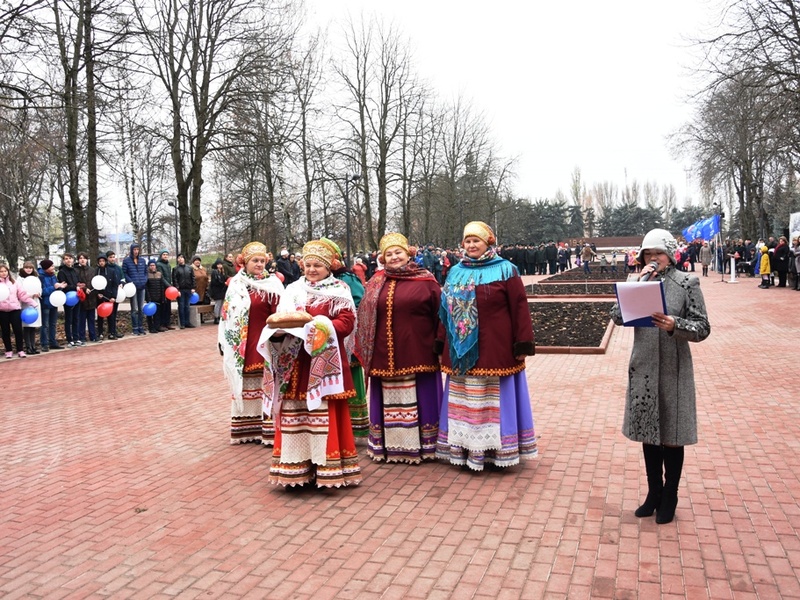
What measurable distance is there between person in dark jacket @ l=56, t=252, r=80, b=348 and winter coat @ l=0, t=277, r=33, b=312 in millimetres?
1143

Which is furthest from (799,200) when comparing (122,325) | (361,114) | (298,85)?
(122,325)

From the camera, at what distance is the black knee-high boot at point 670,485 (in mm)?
4426

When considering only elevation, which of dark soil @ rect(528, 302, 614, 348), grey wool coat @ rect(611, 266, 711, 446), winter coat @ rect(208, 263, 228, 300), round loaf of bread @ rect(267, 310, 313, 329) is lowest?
dark soil @ rect(528, 302, 614, 348)

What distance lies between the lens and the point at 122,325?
18.5m

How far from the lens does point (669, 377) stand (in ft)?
14.3

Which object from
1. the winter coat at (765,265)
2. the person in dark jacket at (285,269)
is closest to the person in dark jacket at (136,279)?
the person in dark jacket at (285,269)

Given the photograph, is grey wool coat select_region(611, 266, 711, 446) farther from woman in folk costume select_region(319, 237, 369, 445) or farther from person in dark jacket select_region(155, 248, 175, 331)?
person in dark jacket select_region(155, 248, 175, 331)

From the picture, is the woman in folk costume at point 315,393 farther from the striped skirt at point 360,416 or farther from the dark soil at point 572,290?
the dark soil at point 572,290

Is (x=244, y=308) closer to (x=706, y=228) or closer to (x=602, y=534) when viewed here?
(x=602, y=534)

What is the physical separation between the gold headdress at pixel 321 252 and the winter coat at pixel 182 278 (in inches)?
514

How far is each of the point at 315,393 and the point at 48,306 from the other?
430 inches

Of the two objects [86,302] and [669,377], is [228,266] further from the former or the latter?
[669,377]

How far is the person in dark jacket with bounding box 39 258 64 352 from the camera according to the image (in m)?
13.7

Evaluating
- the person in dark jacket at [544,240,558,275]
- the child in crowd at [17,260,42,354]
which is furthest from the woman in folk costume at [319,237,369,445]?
the person in dark jacket at [544,240,558,275]
